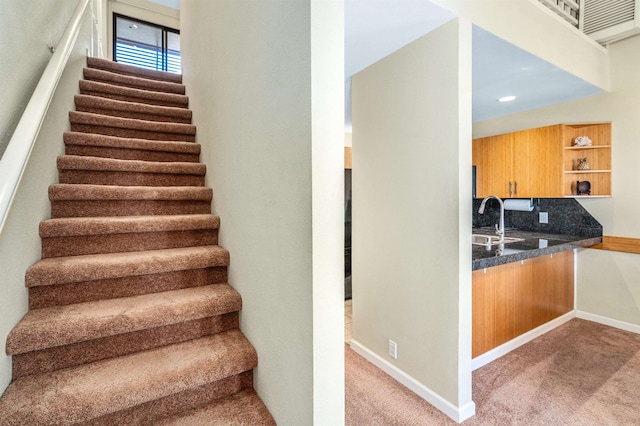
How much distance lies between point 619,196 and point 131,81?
5.16 metres

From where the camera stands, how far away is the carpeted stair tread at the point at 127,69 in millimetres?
3084

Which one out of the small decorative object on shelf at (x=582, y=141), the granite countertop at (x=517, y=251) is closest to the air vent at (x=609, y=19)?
the small decorative object on shelf at (x=582, y=141)

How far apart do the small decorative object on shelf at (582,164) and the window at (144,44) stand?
6.67 m

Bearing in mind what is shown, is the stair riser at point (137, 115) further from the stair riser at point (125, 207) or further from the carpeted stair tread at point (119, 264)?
the carpeted stair tread at point (119, 264)

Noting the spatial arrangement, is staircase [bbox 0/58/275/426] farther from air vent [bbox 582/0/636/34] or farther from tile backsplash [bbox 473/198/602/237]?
air vent [bbox 582/0/636/34]

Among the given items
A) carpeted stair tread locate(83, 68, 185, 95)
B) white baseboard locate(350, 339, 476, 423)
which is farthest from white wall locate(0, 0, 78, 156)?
white baseboard locate(350, 339, 476, 423)

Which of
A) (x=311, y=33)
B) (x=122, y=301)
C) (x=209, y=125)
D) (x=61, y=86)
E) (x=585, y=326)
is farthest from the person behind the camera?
(x=585, y=326)

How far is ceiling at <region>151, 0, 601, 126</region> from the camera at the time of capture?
1.77 meters

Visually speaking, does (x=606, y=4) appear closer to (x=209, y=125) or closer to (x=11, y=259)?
(x=209, y=125)

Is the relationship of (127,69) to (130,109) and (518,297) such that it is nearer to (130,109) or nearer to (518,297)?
(130,109)

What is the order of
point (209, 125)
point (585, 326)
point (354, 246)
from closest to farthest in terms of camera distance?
point (209, 125), point (354, 246), point (585, 326)

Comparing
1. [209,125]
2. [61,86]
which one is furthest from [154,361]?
Answer: [61,86]

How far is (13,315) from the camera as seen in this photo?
3.84 feet

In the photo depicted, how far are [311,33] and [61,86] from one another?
6.54ft
